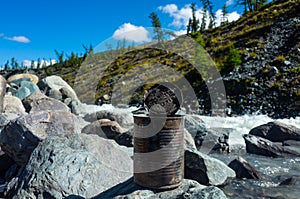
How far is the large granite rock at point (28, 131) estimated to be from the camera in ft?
23.4

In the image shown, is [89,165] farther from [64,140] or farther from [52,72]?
[52,72]

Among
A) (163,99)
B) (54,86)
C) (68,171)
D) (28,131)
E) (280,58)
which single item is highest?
(280,58)

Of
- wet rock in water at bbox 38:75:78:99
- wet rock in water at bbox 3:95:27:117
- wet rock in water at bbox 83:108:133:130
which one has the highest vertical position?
wet rock in water at bbox 38:75:78:99

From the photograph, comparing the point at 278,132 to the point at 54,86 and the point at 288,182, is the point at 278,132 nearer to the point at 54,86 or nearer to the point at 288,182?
the point at 288,182

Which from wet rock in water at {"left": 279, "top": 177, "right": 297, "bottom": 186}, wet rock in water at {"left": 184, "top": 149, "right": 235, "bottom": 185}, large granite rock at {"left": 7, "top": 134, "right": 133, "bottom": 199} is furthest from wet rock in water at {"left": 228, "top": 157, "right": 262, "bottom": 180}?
large granite rock at {"left": 7, "top": 134, "right": 133, "bottom": 199}

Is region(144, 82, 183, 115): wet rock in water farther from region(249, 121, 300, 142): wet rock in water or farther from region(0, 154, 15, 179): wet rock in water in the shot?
region(249, 121, 300, 142): wet rock in water

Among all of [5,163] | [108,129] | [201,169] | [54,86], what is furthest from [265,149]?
[54,86]

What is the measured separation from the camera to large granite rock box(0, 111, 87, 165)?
712 centimetres

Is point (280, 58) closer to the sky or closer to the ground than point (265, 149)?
closer to the sky

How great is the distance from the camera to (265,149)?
37.3 ft

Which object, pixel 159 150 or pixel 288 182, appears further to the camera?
pixel 288 182

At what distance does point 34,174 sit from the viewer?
5367 mm

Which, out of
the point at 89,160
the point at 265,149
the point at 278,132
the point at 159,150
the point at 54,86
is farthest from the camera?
the point at 54,86

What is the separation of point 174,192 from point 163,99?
132 cm
